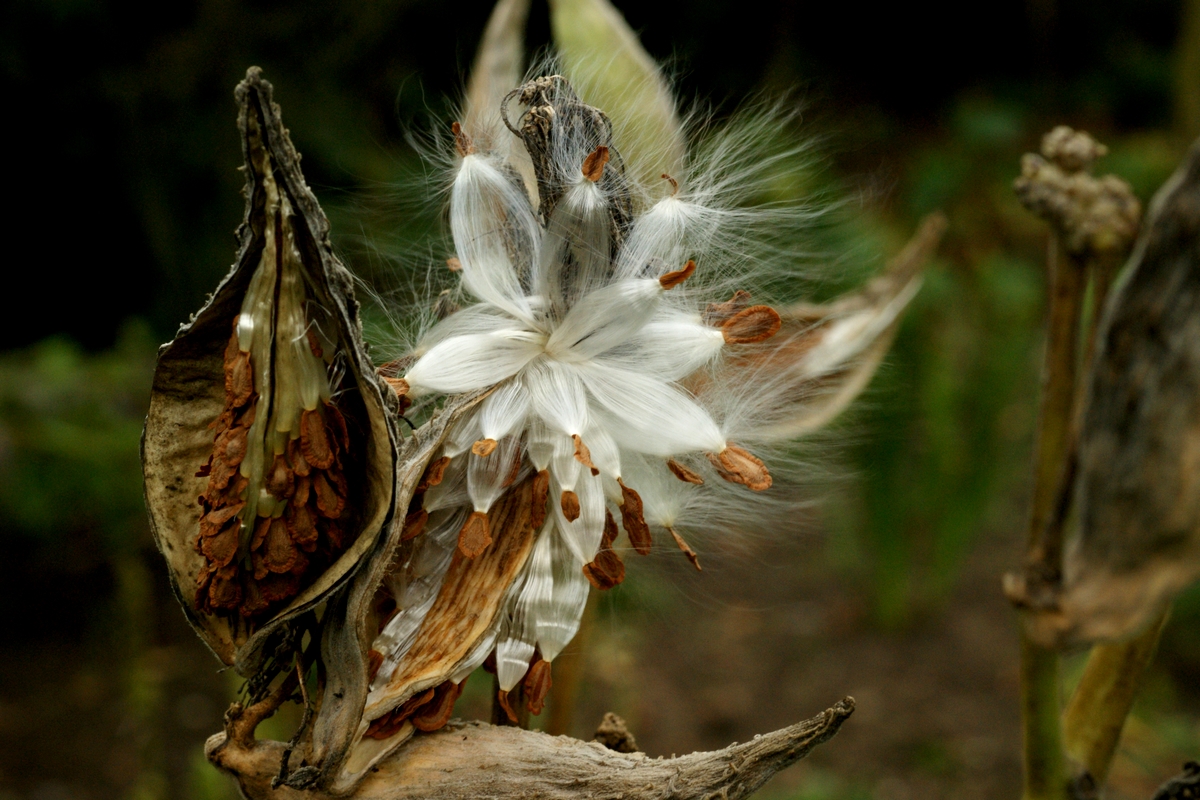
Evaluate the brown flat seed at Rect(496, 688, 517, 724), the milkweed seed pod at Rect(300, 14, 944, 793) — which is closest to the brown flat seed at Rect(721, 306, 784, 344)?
the milkweed seed pod at Rect(300, 14, 944, 793)

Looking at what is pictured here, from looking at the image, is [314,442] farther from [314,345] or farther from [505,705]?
[505,705]

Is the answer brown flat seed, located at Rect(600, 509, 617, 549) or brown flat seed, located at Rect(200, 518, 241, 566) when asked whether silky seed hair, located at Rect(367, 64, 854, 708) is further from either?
brown flat seed, located at Rect(200, 518, 241, 566)

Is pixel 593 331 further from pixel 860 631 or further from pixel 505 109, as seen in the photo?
pixel 860 631

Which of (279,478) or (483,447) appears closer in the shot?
(279,478)

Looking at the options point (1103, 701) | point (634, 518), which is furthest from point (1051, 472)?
point (634, 518)

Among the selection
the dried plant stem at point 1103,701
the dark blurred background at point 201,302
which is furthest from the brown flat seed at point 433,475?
the dark blurred background at point 201,302

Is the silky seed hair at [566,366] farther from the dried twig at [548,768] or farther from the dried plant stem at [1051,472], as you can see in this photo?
the dried plant stem at [1051,472]

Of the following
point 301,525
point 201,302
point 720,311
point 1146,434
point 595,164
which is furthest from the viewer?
point 201,302

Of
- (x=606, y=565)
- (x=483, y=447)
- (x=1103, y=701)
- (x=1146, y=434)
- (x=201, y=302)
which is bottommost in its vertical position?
(x=201, y=302)
